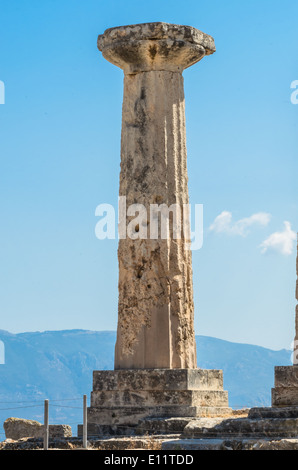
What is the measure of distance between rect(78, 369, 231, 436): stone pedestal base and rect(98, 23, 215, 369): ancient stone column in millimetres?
421

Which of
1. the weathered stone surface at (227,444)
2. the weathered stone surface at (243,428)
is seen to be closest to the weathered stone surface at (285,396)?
the weathered stone surface at (243,428)

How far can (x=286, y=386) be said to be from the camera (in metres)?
20.0

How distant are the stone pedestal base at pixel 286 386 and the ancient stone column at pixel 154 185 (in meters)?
2.76

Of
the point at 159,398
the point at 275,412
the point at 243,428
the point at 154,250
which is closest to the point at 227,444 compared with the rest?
the point at 243,428

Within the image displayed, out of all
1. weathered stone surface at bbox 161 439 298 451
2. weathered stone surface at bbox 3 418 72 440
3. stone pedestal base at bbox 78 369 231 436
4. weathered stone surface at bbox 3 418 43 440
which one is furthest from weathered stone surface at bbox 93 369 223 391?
weathered stone surface at bbox 3 418 43 440

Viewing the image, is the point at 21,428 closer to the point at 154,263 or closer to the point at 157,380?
the point at 157,380

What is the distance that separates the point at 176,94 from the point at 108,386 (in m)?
5.79

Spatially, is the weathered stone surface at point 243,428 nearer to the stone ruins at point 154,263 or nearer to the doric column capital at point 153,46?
the stone ruins at point 154,263

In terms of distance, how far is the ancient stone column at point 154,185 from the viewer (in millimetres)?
22453

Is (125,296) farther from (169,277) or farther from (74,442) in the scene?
(74,442)

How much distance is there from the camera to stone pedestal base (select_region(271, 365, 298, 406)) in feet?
65.3

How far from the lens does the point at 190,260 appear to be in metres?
23.0

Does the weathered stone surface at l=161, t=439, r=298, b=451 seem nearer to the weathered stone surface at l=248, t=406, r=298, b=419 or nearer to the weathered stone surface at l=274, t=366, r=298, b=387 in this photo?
the weathered stone surface at l=248, t=406, r=298, b=419
